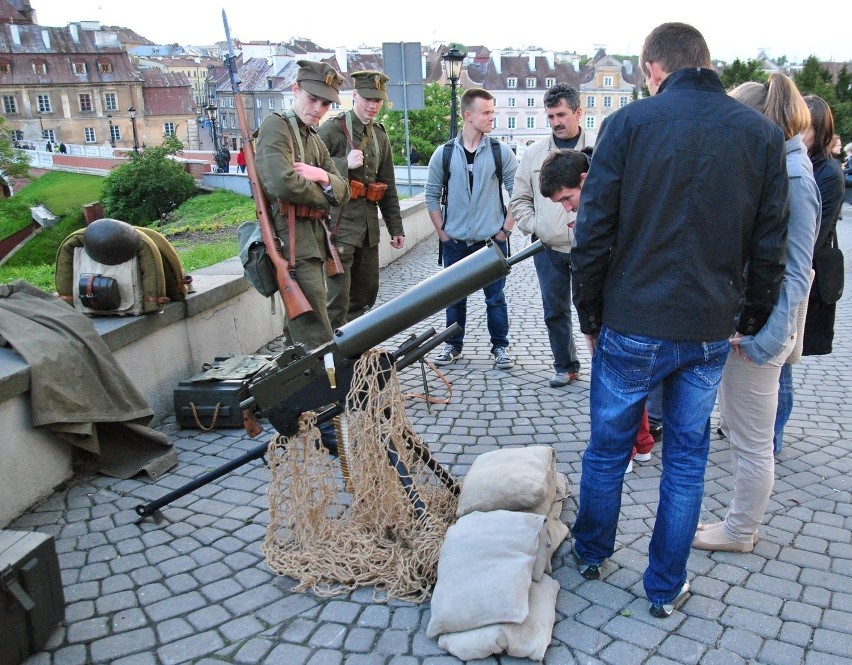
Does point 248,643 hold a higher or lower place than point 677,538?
lower

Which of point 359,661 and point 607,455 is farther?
point 607,455

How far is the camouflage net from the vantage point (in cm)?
322

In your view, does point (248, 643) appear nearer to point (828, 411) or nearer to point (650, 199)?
point (650, 199)

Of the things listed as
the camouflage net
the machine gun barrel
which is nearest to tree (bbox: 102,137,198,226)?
the camouflage net

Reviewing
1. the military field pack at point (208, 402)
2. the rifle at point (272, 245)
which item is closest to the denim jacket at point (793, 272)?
the rifle at point (272, 245)

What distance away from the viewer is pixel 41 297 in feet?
15.1

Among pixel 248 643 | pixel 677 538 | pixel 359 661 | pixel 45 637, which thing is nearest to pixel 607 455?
pixel 677 538

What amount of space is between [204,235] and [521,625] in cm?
1458

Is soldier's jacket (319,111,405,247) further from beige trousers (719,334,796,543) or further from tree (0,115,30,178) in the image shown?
tree (0,115,30,178)

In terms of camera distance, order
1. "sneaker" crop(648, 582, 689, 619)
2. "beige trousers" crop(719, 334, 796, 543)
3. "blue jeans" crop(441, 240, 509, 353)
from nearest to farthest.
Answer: "sneaker" crop(648, 582, 689, 619) < "beige trousers" crop(719, 334, 796, 543) < "blue jeans" crop(441, 240, 509, 353)

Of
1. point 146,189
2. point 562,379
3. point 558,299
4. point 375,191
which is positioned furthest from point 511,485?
point 146,189

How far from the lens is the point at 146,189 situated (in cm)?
4356

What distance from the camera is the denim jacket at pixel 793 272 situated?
2.94 metres

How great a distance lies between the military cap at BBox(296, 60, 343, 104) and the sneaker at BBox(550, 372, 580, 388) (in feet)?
8.42
